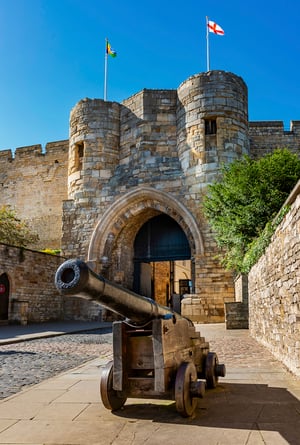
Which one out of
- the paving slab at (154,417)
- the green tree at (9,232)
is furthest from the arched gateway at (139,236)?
the paving slab at (154,417)

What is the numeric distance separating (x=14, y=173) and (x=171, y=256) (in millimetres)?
12642

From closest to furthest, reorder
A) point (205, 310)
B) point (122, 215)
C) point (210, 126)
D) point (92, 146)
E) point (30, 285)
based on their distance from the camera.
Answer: point (205, 310), point (30, 285), point (210, 126), point (122, 215), point (92, 146)

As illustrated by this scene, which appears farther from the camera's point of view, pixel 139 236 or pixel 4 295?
pixel 139 236

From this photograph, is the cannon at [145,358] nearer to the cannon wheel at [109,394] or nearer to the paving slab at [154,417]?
the cannon wheel at [109,394]

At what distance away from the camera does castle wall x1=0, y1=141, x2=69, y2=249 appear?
22781 mm

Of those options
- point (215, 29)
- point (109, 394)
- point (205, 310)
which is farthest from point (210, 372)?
point (215, 29)

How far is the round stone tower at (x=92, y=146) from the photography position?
16.1 metres

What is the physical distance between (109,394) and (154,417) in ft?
1.21

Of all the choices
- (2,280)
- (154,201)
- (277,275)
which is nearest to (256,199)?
(277,275)

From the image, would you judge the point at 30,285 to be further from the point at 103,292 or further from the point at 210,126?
the point at 103,292

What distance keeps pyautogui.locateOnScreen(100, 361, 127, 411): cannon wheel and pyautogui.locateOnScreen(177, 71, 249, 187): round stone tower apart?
11.4m

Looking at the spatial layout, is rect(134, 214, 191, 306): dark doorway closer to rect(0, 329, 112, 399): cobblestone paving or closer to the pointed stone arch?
the pointed stone arch

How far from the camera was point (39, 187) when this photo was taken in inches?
922

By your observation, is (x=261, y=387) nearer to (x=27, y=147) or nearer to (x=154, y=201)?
(x=154, y=201)
